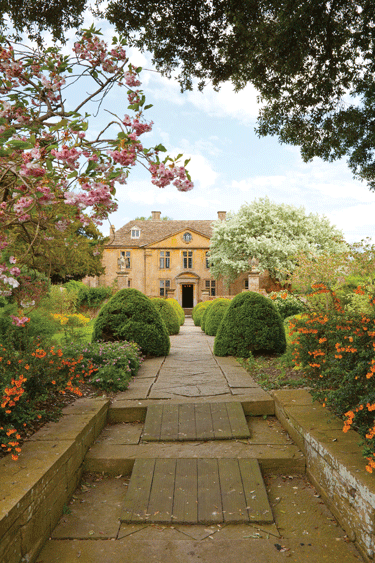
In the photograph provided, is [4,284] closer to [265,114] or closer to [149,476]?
[149,476]

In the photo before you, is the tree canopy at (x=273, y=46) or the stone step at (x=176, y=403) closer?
the stone step at (x=176, y=403)

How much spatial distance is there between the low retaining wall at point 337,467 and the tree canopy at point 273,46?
18.5 feet

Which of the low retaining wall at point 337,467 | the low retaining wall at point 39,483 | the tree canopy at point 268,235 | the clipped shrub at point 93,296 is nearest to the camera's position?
the low retaining wall at point 39,483

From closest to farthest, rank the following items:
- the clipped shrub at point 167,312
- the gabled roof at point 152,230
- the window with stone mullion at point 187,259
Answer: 1. the clipped shrub at point 167,312
2. the window with stone mullion at point 187,259
3. the gabled roof at point 152,230

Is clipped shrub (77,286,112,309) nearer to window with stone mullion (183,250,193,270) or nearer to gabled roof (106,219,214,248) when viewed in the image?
gabled roof (106,219,214,248)

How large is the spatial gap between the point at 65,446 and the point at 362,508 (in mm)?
2185

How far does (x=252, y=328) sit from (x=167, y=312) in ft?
17.7

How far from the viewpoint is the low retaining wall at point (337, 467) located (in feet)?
7.31

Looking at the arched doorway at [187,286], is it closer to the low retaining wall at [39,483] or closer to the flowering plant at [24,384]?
the flowering plant at [24,384]

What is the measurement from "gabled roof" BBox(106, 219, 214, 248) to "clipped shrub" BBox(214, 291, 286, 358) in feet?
93.0

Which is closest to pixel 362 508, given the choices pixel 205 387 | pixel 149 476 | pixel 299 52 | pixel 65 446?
pixel 149 476

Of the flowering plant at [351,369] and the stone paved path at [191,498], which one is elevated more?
the flowering plant at [351,369]

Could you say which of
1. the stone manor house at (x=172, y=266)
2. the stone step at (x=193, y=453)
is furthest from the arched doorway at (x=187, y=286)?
the stone step at (x=193, y=453)

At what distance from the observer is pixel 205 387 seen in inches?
203
